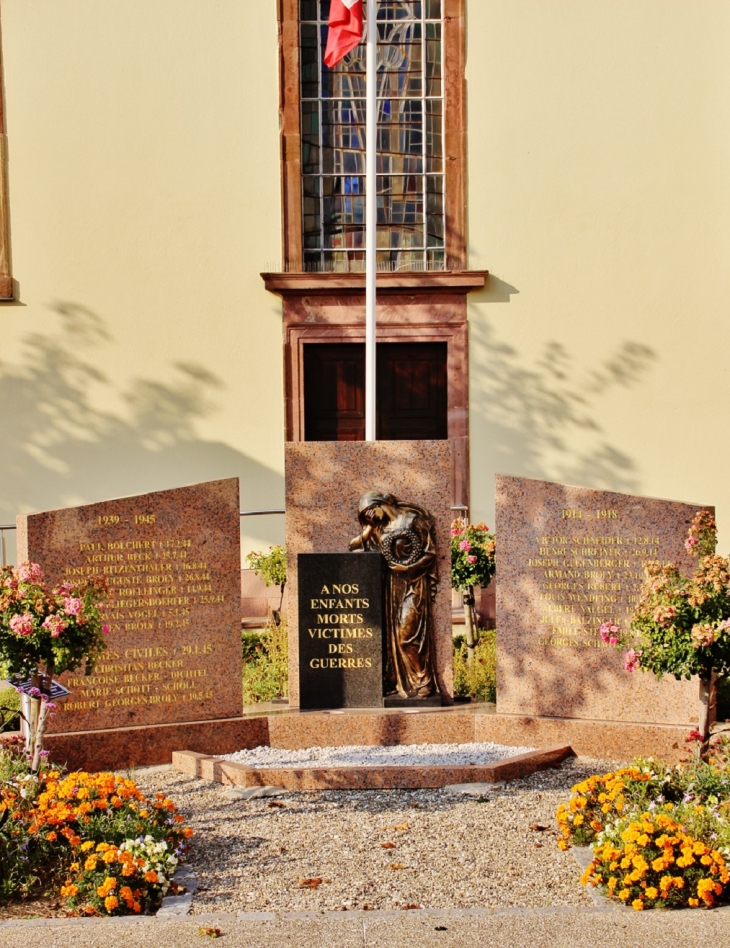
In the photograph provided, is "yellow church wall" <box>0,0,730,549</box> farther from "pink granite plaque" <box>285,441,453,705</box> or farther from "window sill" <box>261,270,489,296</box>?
"pink granite plaque" <box>285,441,453,705</box>

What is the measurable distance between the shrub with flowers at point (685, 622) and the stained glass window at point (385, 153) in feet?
25.9

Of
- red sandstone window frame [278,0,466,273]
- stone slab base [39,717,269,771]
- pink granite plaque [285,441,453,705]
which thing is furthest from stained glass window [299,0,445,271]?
stone slab base [39,717,269,771]

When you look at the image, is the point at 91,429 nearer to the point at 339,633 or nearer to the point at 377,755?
the point at 339,633

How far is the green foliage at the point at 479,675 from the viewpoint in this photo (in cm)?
855

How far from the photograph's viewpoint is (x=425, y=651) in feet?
26.9

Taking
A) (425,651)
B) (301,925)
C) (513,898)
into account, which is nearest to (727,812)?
(513,898)

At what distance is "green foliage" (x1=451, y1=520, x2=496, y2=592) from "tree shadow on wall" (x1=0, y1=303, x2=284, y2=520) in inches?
146

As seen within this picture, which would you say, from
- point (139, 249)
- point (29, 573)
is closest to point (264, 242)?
point (139, 249)

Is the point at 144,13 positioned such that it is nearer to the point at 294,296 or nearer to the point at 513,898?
the point at 294,296

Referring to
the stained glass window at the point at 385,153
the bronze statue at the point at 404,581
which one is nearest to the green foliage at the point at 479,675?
the bronze statue at the point at 404,581

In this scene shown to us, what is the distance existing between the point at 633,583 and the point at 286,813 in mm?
2871

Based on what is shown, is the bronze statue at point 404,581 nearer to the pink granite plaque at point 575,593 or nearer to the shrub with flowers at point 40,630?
the pink granite plaque at point 575,593

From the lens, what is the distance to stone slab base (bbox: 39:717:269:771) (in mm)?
7453

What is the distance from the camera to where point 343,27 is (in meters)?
11.2
